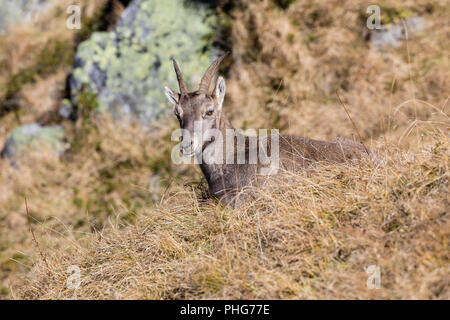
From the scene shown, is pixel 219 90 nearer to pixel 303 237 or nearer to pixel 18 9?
pixel 303 237

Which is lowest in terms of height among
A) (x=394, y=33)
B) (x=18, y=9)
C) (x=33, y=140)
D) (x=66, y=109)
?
(x=33, y=140)

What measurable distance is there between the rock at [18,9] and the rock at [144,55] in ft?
23.4

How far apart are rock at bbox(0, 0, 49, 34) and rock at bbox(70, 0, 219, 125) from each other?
23.4 feet

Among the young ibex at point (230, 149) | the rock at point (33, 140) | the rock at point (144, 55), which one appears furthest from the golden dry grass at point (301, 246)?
the rock at point (33, 140)

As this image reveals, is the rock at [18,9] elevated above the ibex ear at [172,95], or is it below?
above

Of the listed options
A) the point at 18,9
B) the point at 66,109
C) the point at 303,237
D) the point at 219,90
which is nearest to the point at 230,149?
the point at 219,90

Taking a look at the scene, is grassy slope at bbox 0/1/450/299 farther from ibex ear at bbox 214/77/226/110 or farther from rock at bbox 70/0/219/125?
rock at bbox 70/0/219/125

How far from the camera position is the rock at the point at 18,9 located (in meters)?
17.6

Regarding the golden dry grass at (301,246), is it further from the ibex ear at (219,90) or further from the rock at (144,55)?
the rock at (144,55)

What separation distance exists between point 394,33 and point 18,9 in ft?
50.4

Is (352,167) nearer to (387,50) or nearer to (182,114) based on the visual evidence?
(182,114)

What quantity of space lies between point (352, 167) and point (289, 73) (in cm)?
669

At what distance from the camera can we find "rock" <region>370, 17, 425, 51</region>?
1092cm

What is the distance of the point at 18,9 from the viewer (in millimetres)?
18000
